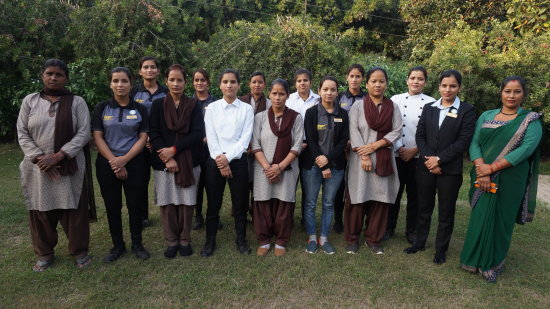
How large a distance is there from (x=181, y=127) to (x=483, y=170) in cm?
274

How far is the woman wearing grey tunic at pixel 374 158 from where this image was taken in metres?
3.67

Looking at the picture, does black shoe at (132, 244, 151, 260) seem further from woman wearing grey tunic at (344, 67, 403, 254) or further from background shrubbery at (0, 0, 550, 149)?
background shrubbery at (0, 0, 550, 149)

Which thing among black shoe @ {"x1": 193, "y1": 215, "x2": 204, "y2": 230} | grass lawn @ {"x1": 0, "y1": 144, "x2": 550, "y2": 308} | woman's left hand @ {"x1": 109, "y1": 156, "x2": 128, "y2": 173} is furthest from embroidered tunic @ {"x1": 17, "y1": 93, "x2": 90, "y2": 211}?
black shoe @ {"x1": 193, "y1": 215, "x2": 204, "y2": 230}

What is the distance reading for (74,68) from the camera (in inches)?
329

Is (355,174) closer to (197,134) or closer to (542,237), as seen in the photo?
(197,134)

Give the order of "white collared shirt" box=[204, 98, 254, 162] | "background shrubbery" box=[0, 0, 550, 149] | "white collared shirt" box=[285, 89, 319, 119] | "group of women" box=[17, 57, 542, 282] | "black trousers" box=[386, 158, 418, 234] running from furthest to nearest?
1. "background shrubbery" box=[0, 0, 550, 149]
2. "white collared shirt" box=[285, 89, 319, 119]
3. "black trousers" box=[386, 158, 418, 234]
4. "white collared shirt" box=[204, 98, 254, 162]
5. "group of women" box=[17, 57, 542, 282]

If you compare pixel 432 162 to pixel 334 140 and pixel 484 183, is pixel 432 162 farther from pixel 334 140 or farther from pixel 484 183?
pixel 334 140

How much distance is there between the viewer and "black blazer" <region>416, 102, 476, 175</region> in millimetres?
3451

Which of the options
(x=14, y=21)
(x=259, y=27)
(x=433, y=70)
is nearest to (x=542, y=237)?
(x=433, y=70)

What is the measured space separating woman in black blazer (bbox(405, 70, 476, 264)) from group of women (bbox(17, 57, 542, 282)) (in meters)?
0.01

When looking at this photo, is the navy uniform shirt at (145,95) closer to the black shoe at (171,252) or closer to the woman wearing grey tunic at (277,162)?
the woman wearing grey tunic at (277,162)

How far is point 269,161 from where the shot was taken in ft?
12.2

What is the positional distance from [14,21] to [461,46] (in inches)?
393

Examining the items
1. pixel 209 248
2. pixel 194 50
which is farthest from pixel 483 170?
pixel 194 50
